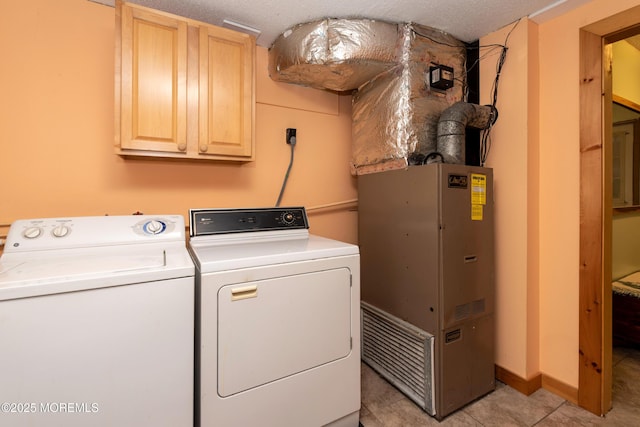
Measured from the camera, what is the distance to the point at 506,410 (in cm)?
163

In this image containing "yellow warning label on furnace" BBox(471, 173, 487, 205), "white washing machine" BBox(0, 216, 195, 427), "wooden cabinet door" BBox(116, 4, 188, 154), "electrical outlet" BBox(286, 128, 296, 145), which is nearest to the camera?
"white washing machine" BBox(0, 216, 195, 427)

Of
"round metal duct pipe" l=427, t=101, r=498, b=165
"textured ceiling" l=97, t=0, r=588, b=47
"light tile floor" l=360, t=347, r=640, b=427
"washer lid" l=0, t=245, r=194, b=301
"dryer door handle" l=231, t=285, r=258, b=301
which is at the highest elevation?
"textured ceiling" l=97, t=0, r=588, b=47

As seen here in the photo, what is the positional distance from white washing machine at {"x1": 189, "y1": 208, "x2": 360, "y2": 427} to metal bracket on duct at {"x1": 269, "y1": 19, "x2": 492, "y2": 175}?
35.1 inches

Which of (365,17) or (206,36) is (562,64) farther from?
(206,36)

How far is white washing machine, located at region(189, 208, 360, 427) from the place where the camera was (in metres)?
1.13

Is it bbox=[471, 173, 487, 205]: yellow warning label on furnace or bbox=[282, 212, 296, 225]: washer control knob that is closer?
bbox=[471, 173, 487, 205]: yellow warning label on furnace

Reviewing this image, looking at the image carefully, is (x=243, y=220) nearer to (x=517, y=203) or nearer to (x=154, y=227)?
(x=154, y=227)

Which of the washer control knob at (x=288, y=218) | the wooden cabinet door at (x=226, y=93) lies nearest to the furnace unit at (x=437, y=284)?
the washer control knob at (x=288, y=218)

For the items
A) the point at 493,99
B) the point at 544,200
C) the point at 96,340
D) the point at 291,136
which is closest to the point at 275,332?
the point at 96,340

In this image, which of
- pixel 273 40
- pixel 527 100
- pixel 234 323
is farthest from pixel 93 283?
pixel 527 100

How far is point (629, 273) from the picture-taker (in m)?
2.69

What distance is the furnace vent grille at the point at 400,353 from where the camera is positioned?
1.61 metres

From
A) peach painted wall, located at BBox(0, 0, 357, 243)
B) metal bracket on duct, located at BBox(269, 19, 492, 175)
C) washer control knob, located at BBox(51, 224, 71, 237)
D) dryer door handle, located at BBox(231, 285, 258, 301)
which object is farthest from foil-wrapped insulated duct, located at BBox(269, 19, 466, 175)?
washer control knob, located at BBox(51, 224, 71, 237)

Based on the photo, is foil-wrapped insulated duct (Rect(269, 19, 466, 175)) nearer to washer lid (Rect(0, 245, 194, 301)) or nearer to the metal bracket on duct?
the metal bracket on duct
